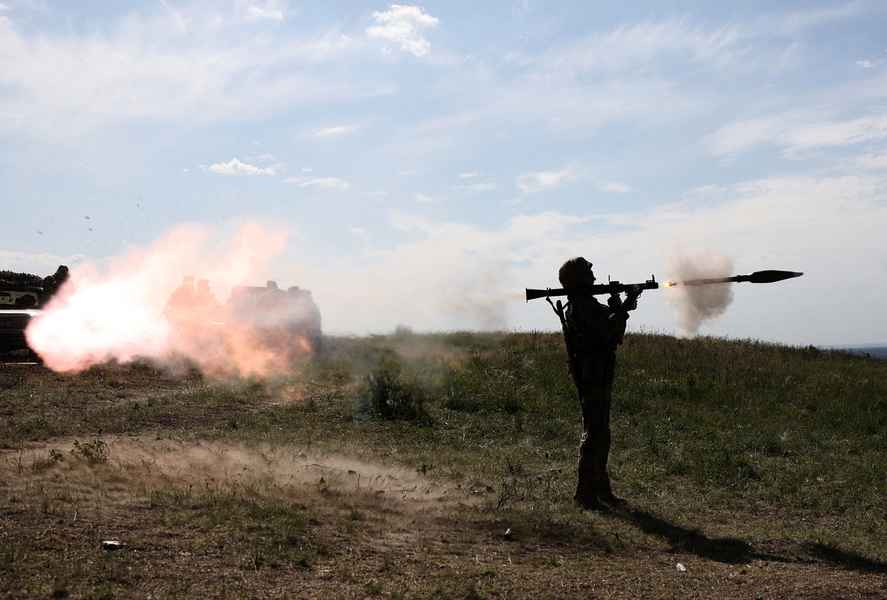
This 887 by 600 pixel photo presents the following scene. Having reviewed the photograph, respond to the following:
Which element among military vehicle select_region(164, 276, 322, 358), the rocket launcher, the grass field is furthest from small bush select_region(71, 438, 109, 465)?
military vehicle select_region(164, 276, 322, 358)

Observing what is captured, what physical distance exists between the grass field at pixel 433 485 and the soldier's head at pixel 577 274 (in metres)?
3.01

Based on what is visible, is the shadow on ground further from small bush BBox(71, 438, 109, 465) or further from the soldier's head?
small bush BBox(71, 438, 109, 465)

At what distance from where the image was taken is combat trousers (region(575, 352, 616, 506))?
11.5m

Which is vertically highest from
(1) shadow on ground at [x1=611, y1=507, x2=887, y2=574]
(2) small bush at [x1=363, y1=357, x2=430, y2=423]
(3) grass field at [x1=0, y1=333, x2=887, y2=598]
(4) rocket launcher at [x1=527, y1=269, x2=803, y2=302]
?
(4) rocket launcher at [x1=527, y1=269, x2=803, y2=302]

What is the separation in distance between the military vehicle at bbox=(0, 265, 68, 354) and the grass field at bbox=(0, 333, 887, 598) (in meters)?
2.62

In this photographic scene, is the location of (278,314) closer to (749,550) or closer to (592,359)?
(592,359)

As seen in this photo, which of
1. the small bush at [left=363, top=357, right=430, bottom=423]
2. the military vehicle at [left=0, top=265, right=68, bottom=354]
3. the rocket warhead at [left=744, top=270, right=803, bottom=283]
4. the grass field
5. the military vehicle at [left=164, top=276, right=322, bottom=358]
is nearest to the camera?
the grass field

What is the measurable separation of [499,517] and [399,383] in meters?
9.19

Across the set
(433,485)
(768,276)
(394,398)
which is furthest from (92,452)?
(768,276)

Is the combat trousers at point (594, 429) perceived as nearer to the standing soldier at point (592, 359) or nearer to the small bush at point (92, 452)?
the standing soldier at point (592, 359)

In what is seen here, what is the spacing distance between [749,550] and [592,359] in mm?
3298

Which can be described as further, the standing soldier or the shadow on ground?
the standing soldier

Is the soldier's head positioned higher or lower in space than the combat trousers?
higher

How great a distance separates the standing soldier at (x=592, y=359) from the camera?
11.6 metres
